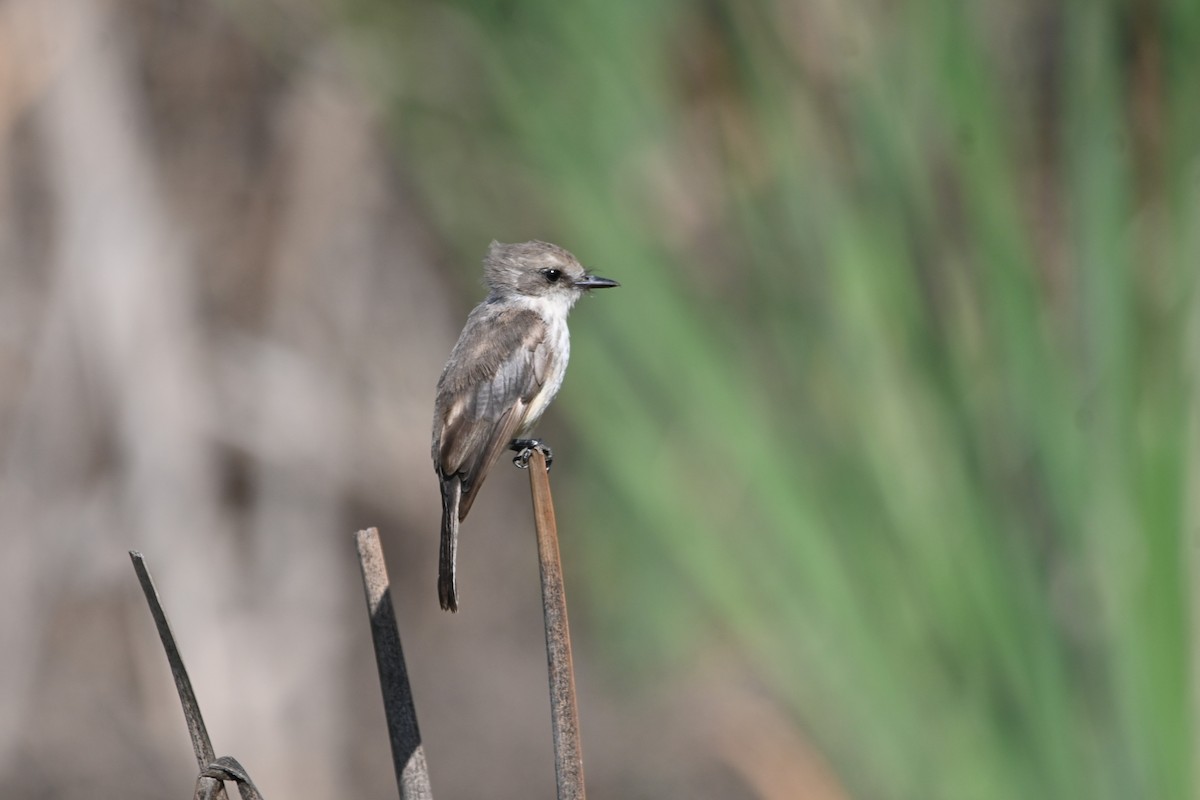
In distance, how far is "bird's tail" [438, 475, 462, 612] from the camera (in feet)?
6.83

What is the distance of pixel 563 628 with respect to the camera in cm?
139

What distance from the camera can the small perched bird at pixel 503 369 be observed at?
2615mm

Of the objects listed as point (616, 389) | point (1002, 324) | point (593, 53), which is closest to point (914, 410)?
point (1002, 324)

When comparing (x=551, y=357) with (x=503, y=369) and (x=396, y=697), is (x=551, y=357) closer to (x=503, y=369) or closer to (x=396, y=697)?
(x=503, y=369)

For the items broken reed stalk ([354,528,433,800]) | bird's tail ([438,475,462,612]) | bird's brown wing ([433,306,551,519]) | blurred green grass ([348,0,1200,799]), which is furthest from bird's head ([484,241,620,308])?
broken reed stalk ([354,528,433,800])

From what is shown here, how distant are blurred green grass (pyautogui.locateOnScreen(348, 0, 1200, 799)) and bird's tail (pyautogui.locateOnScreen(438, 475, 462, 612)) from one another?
0.34 meters

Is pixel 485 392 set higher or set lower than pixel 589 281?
lower

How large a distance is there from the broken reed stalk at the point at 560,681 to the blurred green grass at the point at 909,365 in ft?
0.77

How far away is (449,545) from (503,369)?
692 millimetres

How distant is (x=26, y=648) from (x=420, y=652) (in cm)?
186

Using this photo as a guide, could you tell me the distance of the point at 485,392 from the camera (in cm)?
278

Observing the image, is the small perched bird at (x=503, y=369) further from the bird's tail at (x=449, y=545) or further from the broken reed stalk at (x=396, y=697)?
the broken reed stalk at (x=396, y=697)

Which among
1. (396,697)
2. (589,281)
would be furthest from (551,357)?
(396,697)

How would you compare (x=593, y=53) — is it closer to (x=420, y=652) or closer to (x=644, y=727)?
(x=644, y=727)
